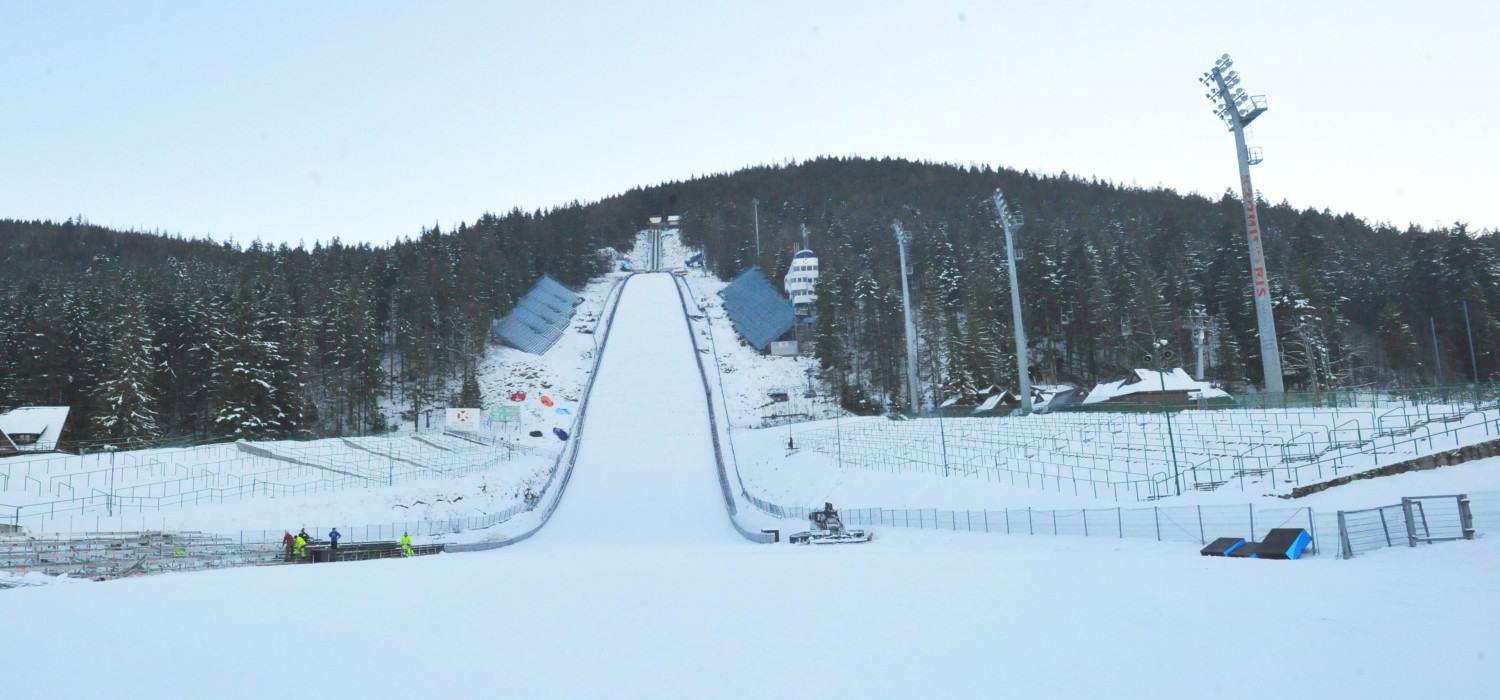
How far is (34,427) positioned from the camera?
4531 cm

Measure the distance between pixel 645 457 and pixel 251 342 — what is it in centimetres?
2131

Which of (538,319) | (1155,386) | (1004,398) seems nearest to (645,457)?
(1004,398)

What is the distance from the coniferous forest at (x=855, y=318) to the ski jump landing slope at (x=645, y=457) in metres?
11.3

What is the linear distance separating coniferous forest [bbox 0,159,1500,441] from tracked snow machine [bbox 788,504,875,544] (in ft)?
110

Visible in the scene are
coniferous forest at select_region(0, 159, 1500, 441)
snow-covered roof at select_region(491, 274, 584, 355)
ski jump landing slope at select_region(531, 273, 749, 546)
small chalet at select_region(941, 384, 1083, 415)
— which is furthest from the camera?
snow-covered roof at select_region(491, 274, 584, 355)

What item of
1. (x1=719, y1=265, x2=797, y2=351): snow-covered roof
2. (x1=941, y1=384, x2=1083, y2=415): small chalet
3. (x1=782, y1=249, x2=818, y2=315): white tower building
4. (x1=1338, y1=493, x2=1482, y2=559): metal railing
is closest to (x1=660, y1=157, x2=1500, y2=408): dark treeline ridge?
(x1=941, y1=384, x2=1083, y2=415): small chalet

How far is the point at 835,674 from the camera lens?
27.1ft

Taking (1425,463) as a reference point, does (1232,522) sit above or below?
below

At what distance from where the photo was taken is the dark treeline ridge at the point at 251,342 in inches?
1886

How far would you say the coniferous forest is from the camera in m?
50.4

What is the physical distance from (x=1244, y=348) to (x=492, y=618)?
62334 millimetres

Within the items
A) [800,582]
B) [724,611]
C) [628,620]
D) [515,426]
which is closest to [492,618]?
[628,620]

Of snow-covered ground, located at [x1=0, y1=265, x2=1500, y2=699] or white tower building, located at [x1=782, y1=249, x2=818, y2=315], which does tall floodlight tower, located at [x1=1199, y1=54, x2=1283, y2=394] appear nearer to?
snow-covered ground, located at [x1=0, y1=265, x2=1500, y2=699]

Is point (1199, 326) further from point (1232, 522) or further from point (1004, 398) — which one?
point (1232, 522)
